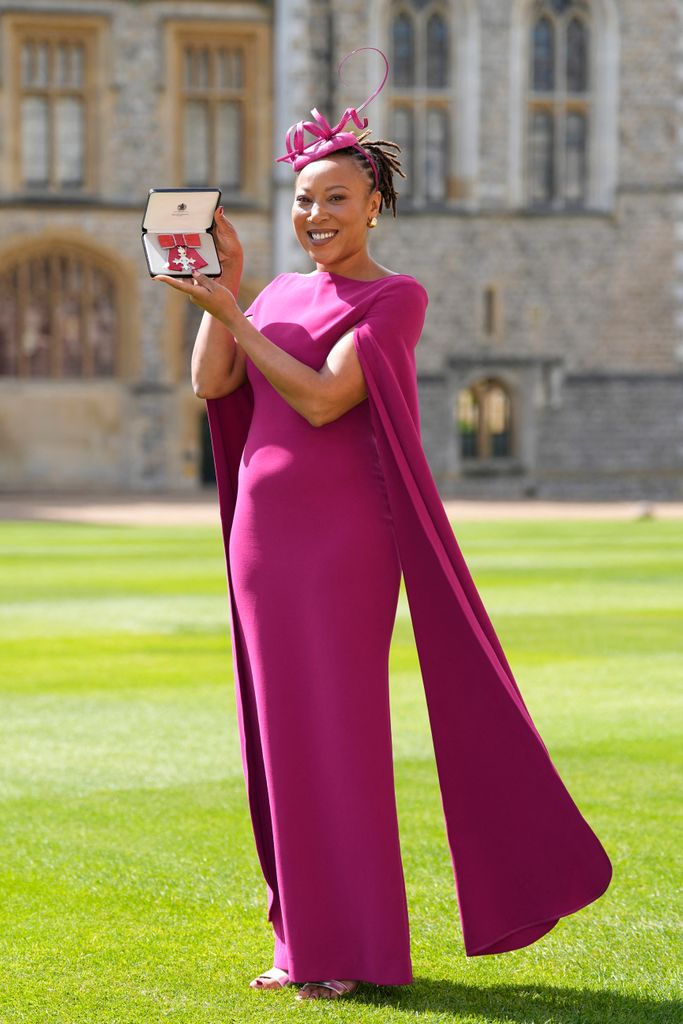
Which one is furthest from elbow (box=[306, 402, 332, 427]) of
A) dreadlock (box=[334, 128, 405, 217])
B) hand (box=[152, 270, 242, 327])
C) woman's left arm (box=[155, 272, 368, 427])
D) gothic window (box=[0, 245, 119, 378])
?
gothic window (box=[0, 245, 119, 378])

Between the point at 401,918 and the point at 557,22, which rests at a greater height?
the point at 557,22

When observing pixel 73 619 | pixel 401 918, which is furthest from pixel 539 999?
pixel 73 619

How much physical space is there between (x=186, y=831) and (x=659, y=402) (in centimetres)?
2626

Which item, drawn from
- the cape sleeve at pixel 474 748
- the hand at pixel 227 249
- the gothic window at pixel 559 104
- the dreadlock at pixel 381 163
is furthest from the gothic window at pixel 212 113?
the cape sleeve at pixel 474 748

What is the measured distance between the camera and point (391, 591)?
3668 mm

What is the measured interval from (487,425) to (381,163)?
26916mm

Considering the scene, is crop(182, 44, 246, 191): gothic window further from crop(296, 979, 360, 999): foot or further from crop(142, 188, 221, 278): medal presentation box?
crop(296, 979, 360, 999): foot

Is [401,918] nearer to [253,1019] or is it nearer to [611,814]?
[253,1019]

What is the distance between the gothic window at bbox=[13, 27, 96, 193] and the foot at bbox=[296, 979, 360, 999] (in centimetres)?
2803

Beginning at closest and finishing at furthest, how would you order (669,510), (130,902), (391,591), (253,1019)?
(253,1019), (391,591), (130,902), (669,510)

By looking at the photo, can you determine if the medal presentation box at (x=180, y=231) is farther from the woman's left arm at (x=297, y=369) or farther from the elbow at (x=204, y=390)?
the elbow at (x=204, y=390)

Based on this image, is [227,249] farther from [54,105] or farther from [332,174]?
[54,105]

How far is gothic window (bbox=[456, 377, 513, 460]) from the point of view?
30547 mm

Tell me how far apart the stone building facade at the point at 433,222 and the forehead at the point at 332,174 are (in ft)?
85.3
